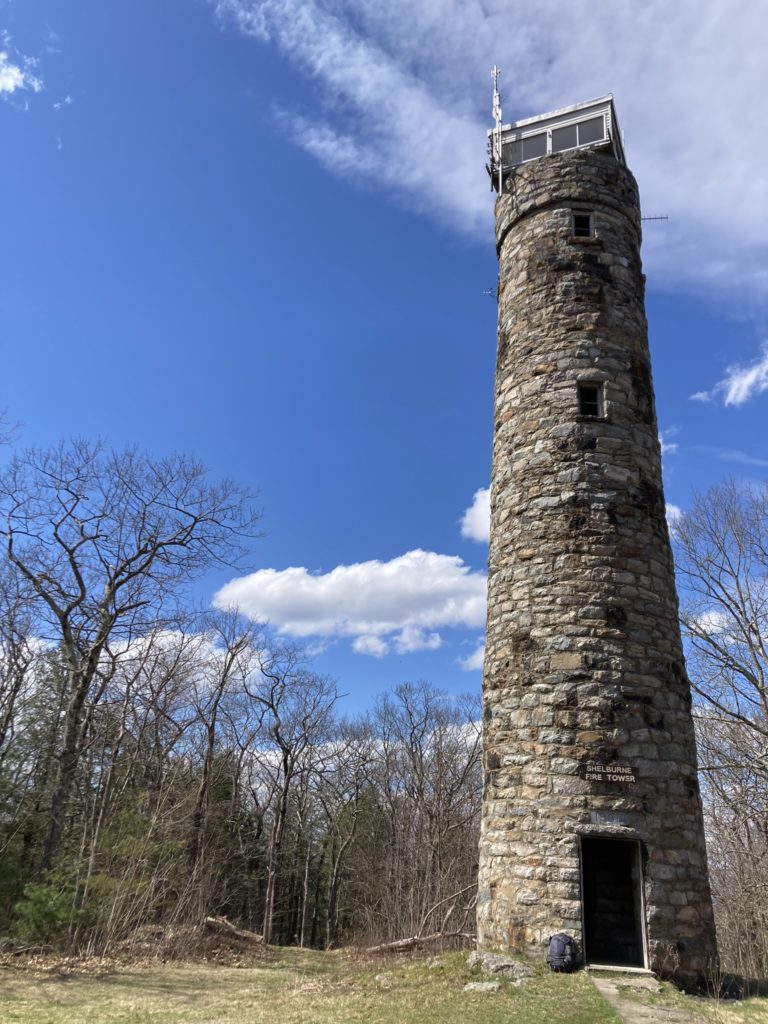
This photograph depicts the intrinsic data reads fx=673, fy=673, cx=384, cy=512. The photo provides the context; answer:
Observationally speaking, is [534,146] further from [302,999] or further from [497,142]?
[302,999]

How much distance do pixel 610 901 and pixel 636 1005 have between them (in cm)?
310

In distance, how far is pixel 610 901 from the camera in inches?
339

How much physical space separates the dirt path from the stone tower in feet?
1.50

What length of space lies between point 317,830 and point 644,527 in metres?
27.4

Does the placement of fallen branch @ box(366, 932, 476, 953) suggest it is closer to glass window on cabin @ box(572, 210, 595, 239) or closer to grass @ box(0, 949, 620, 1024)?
grass @ box(0, 949, 620, 1024)

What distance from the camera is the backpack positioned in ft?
21.8

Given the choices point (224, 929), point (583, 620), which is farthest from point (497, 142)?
point (224, 929)

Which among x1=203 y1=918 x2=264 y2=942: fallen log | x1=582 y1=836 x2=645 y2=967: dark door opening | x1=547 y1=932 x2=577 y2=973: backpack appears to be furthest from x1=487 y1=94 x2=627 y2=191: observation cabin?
x1=203 y1=918 x2=264 y2=942: fallen log

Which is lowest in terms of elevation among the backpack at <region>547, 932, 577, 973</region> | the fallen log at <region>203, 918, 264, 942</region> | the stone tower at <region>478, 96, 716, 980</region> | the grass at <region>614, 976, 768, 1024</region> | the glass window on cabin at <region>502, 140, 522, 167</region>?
the fallen log at <region>203, 918, 264, 942</region>

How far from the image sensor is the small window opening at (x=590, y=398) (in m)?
9.41

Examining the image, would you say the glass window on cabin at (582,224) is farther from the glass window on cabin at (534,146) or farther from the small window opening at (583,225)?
the glass window on cabin at (534,146)

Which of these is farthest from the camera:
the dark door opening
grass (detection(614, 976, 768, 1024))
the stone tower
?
the dark door opening

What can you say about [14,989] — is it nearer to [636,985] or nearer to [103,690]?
[636,985]

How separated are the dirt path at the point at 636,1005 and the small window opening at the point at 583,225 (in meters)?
9.61
